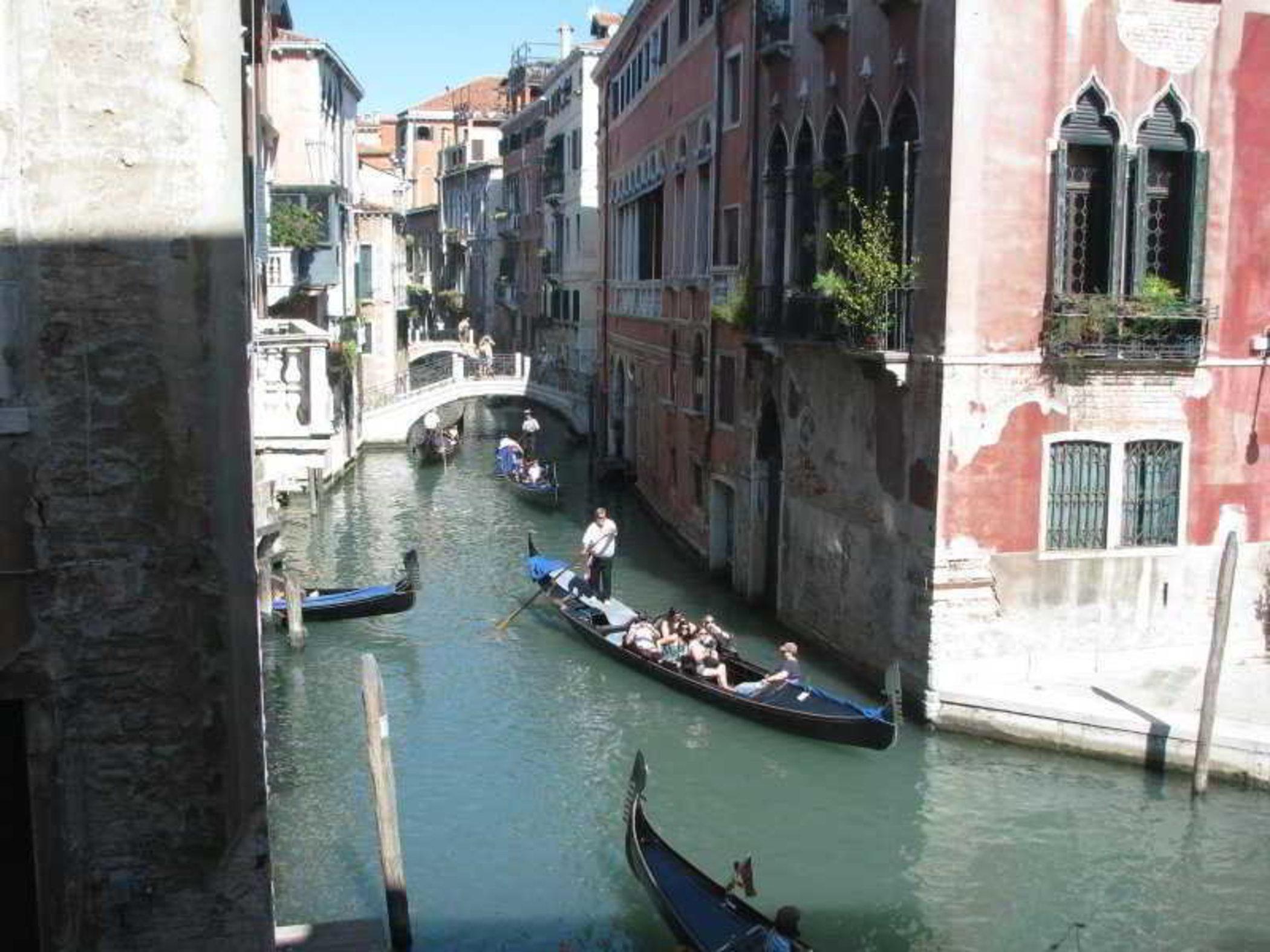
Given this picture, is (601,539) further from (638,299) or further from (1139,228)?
(638,299)

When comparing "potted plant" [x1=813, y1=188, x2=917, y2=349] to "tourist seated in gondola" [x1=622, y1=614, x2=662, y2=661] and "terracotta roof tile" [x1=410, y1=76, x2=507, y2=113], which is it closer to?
"tourist seated in gondola" [x1=622, y1=614, x2=662, y2=661]

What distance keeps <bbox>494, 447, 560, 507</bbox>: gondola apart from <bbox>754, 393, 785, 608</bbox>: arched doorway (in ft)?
24.7

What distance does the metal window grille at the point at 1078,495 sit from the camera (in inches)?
439

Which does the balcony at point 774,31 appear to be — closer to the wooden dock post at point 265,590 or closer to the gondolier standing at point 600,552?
the gondolier standing at point 600,552

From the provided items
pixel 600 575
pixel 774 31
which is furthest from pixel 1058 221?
pixel 600 575

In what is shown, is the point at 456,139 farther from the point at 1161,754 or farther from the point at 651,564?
the point at 1161,754

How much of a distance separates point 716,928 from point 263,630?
7.54 metres

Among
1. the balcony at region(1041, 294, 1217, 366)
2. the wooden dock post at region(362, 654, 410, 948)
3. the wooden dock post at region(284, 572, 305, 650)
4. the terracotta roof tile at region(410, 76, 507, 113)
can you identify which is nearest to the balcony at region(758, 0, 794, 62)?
the balcony at region(1041, 294, 1217, 366)

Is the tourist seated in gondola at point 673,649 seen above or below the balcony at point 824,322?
below

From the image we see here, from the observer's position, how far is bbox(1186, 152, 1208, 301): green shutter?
1097 cm

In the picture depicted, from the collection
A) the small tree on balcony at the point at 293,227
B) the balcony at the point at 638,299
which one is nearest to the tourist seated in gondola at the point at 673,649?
the balcony at the point at 638,299

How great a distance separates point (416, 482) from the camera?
2536 centimetres

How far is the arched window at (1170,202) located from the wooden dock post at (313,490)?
43.5ft

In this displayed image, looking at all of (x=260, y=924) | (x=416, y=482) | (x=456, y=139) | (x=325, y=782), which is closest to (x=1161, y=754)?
(x=325, y=782)
